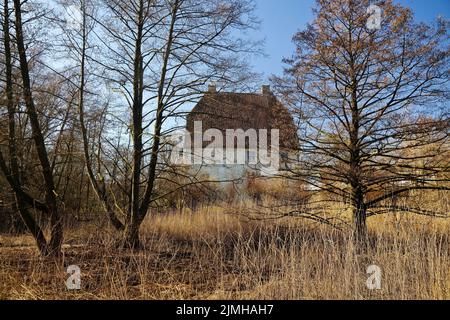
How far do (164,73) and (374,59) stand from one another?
166 inches

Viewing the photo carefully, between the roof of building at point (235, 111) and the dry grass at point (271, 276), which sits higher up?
the roof of building at point (235, 111)

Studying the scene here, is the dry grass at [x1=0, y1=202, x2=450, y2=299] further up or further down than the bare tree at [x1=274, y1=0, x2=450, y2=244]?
further down

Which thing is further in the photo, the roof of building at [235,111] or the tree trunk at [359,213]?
the roof of building at [235,111]
